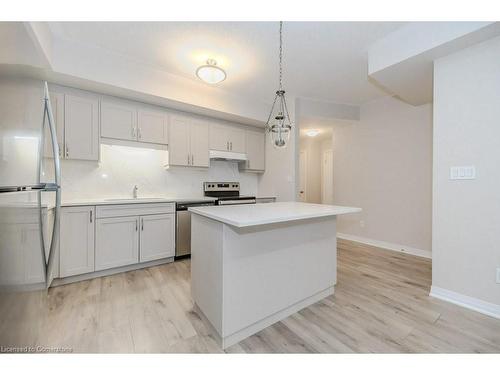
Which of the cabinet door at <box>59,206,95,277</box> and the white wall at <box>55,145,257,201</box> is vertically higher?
the white wall at <box>55,145,257,201</box>

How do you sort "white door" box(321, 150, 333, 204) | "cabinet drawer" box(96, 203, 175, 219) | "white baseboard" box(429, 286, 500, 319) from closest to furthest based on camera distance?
"white baseboard" box(429, 286, 500, 319) < "cabinet drawer" box(96, 203, 175, 219) < "white door" box(321, 150, 333, 204)

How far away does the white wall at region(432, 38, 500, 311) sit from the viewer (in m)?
1.92

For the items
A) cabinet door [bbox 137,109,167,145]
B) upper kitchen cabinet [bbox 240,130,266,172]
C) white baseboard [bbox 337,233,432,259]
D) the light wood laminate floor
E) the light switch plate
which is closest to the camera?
the light wood laminate floor

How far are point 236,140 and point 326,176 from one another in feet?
10.6

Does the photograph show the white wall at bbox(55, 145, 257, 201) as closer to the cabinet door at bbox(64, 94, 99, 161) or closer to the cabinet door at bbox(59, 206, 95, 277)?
the cabinet door at bbox(64, 94, 99, 161)

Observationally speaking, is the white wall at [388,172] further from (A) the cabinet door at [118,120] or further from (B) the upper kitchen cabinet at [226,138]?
(A) the cabinet door at [118,120]

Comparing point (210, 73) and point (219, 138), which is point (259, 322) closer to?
point (210, 73)

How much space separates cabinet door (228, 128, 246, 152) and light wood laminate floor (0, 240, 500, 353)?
238 cm

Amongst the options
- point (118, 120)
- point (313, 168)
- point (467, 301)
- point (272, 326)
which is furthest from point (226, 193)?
point (467, 301)

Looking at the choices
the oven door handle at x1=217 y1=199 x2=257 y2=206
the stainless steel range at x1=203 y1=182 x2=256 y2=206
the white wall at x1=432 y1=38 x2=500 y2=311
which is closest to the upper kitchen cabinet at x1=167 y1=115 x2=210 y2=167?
the stainless steel range at x1=203 y1=182 x2=256 y2=206

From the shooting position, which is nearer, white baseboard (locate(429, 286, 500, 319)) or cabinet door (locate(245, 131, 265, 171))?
white baseboard (locate(429, 286, 500, 319))

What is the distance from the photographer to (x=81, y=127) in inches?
107

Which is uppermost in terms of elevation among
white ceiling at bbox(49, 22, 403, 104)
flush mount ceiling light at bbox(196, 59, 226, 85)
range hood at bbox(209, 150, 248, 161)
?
white ceiling at bbox(49, 22, 403, 104)

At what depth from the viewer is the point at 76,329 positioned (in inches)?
66.3
